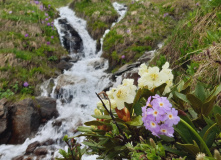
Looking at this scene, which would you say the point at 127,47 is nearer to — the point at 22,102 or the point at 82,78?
the point at 82,78

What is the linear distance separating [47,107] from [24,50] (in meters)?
3.76

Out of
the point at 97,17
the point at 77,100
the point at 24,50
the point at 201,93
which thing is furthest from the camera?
the point at 97,17

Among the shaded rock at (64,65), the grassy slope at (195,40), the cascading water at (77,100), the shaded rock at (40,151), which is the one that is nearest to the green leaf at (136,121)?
the grassy slope at (195,40)

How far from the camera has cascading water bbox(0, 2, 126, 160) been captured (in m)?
4.57

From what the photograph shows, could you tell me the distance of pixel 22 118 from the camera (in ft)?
16.4

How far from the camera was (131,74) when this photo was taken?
5.41 metres

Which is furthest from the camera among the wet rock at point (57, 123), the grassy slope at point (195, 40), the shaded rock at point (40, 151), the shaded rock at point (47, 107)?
the shaded rock at point (47, 107)

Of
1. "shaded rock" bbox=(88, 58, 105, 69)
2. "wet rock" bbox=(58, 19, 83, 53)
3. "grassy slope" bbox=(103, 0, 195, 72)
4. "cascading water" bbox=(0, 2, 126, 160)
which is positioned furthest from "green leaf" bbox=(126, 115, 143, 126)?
"wet rock" bbox=(58, 19, 83, 53)

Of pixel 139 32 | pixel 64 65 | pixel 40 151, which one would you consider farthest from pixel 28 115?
pixel 139 32

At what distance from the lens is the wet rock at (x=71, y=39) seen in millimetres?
10215

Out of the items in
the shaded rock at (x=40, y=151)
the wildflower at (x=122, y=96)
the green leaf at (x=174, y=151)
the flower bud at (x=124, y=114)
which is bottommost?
the shaded rock at (x=40, y=151)

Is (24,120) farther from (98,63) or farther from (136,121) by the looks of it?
(136,121)

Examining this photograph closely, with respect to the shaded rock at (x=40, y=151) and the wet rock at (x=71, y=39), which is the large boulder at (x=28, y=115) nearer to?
the shaded rock at (x=40, y=151)

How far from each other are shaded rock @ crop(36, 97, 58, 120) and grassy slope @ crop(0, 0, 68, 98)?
32.5 inches
